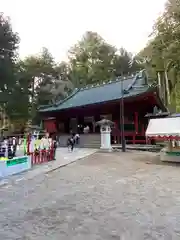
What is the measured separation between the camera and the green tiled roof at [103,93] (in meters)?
22.0

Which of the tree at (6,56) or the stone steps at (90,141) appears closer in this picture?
the stone steps at (90,141)

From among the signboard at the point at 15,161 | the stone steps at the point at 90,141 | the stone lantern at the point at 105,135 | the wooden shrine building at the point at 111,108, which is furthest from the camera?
the wooden shrine building at the point at 111,108

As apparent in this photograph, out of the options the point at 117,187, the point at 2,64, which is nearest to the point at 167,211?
the point at 117,187

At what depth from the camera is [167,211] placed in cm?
522

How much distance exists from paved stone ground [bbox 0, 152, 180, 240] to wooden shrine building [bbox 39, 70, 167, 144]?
1195 centimetres

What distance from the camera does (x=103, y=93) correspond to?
85.5ft

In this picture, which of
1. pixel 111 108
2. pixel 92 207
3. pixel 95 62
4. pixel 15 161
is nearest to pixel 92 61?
pixel 95 62

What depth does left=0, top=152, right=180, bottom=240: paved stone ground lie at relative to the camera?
4227 millimetres

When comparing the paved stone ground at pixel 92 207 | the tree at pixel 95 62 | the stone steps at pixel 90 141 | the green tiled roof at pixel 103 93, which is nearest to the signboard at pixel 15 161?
the paved stone ground at pixel 92 207

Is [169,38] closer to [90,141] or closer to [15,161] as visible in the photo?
[90,141]

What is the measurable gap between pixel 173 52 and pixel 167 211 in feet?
64.1

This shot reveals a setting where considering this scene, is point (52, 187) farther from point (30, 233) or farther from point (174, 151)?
point (174, 151)

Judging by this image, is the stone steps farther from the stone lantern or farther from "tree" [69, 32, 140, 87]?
"tree" [69, 32, 140, 87]

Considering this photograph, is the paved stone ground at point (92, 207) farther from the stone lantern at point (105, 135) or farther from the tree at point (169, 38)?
the tree at point (169, 38)
